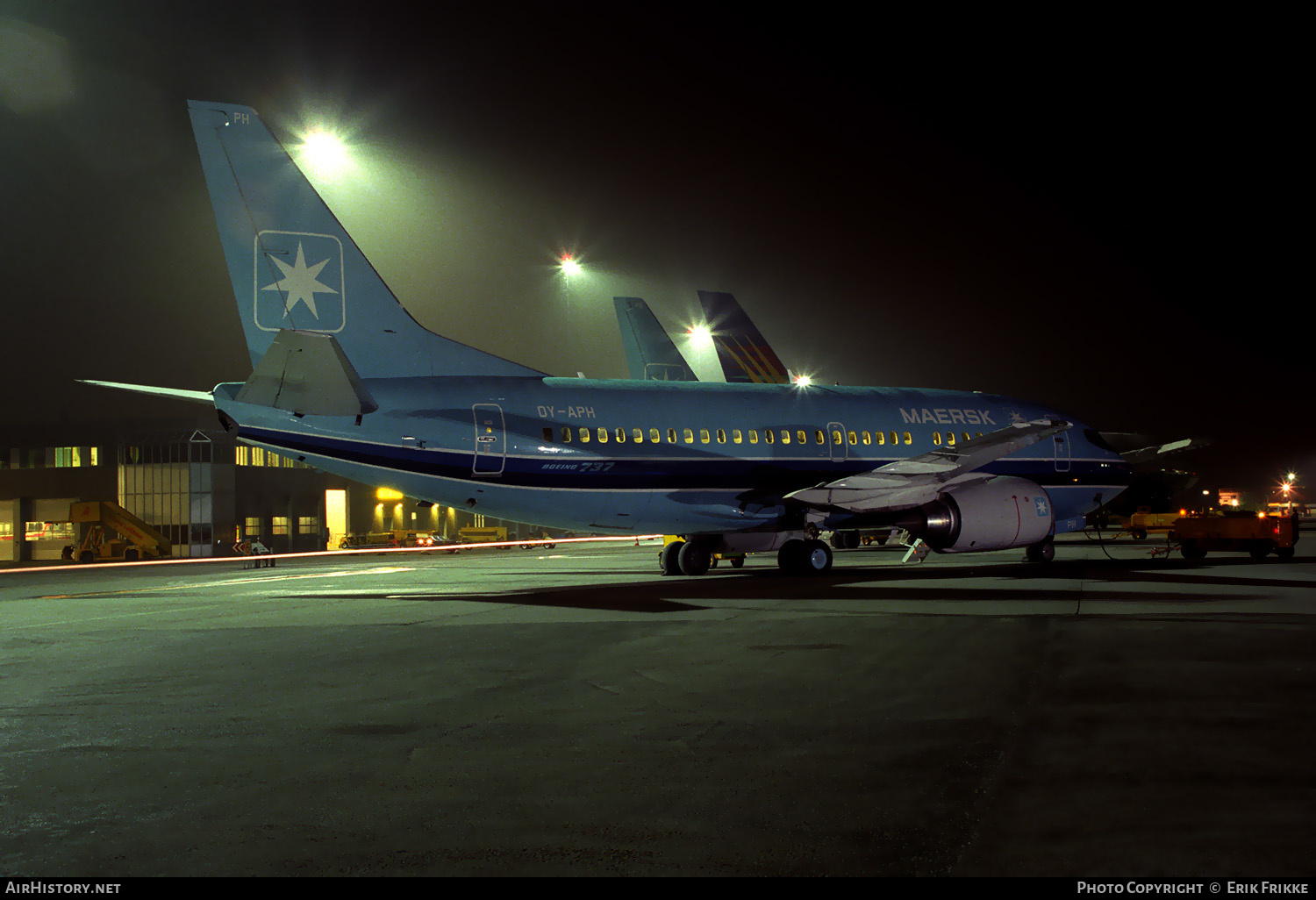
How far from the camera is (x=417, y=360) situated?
19.9 metres

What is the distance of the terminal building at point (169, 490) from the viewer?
6562 centimetres

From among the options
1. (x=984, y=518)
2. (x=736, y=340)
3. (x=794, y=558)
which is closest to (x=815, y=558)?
(x=794, y=558)

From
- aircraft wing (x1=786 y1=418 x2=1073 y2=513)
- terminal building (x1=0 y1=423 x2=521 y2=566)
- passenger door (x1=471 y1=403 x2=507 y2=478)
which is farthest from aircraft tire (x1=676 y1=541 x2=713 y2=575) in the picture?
terminal building (x1=0 y1=423 x2=521 y2=566)

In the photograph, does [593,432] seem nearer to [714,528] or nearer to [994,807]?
[714,528]

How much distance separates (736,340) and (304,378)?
37.6m

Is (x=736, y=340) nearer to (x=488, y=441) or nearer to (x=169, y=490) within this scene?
(x=488, y=441)

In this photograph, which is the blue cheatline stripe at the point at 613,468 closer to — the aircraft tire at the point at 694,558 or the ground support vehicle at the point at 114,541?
the aircraft tire at the point at 694,558

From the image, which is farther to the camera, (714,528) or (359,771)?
(714,528)

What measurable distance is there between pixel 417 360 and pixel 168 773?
1461cm

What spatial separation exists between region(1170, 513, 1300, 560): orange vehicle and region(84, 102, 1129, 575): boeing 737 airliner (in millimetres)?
5999

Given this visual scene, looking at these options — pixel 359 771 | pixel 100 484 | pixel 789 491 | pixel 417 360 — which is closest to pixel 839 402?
pixel 789 491

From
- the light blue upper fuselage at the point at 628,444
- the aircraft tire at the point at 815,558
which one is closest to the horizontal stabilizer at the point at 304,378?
the light blue upper fuselage at the point at 628,444

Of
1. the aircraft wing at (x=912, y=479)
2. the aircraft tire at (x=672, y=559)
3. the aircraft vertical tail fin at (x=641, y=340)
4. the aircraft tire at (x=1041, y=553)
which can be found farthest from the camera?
the aircraft vertical tail fin at (x=641, y=340)

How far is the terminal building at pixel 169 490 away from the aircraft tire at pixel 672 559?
3877 centimetres
